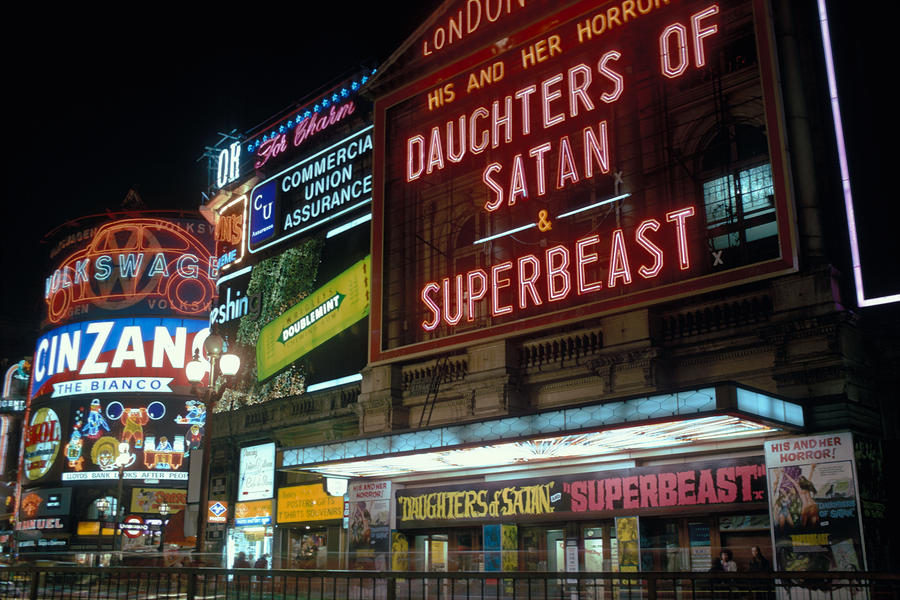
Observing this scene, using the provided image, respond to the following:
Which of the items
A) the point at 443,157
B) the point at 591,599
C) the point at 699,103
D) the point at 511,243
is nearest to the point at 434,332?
the point at 511,243

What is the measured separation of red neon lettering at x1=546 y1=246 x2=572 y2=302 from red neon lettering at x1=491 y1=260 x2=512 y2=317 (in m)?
1.41

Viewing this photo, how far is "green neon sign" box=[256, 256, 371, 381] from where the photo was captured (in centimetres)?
3011

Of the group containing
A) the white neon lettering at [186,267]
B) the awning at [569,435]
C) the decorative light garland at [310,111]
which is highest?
the white neon lettering at [186,267]

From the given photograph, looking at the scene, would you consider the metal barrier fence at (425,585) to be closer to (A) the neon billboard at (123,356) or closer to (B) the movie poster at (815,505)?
(B) the movie poster at (815,505)

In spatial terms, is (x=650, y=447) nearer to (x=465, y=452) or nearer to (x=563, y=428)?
(x=563, y=428)

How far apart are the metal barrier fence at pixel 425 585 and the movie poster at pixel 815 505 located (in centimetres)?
129

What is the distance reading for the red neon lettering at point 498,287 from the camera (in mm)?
23906

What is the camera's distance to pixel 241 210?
39.2 m

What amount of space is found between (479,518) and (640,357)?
20.3ft

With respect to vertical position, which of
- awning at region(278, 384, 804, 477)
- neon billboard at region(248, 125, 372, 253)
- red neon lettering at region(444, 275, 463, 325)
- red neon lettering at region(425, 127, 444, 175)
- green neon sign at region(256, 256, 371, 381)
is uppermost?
neon billboard at region(248, 125, 372, 253)

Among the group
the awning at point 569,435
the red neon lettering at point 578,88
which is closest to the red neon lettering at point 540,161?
the red neon lettering at point 578,88

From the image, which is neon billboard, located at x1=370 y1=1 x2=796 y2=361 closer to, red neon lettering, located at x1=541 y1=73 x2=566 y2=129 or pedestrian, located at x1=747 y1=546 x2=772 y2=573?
red neon lettering, located at x1=541 y1=73 x2=566 y2=129

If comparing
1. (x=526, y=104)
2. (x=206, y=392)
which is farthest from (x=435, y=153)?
(x=206, y=392)

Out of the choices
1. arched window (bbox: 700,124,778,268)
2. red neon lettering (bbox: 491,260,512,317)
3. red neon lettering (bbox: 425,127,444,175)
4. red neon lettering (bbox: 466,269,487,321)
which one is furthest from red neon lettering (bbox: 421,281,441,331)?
arched window (bbox: 700,124,778,268)
